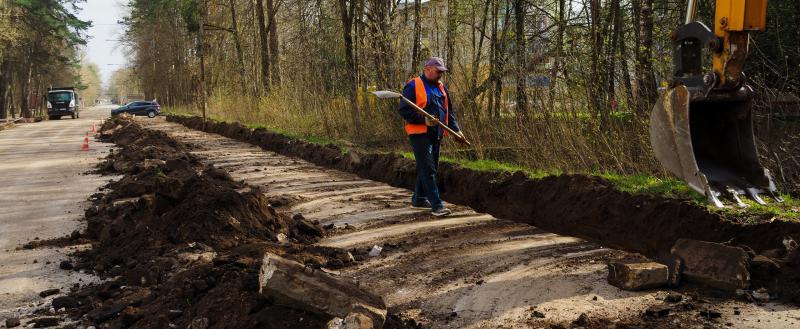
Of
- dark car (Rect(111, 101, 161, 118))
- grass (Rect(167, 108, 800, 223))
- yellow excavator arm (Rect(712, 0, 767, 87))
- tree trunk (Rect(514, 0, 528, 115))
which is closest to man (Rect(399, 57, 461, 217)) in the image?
grass (Rect(167, 108, 800, 223))

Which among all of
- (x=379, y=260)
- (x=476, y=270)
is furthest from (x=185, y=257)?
(x=476, y=270)

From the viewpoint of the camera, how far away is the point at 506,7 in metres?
18.0

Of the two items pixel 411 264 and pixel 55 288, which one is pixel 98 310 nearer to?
pixel 55 288

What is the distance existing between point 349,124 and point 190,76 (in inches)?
1556

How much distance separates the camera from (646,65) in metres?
9.98

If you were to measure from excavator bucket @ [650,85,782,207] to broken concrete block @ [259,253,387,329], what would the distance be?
3.50 metres

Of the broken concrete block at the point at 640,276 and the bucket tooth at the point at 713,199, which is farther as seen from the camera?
the bucket tooth at the point at 713,199

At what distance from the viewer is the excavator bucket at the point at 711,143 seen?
6.38m

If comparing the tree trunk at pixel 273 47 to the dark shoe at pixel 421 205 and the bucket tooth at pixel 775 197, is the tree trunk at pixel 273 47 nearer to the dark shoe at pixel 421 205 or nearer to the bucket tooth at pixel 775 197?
the dark shoe at pixel 421 205

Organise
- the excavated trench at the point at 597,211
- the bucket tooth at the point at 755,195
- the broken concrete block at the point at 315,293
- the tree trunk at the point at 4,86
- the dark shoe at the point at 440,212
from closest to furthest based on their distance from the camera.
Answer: the broken concrete block at the point at 315,293
the excavated trench at the point at 597,211
the bucket tooth at the point at 755,195
the dark shoe at the point at 440,212
the tree trunk at the point at 4,86

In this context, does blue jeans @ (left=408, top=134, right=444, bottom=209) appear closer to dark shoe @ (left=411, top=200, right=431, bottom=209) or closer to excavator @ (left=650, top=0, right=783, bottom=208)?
dark shoe @ (left=411, top=200, right=431, bottom=209)

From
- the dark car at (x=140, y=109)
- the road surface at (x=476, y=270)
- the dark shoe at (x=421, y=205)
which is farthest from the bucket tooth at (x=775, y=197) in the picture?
the dark car at (x=140, y=109)

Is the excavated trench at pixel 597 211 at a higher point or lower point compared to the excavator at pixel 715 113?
lower

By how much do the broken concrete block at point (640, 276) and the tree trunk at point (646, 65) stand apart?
4.10 m
